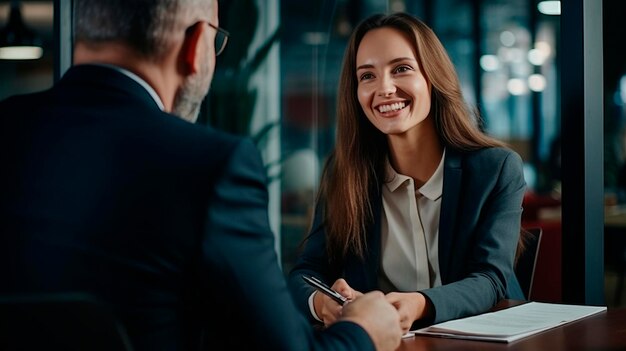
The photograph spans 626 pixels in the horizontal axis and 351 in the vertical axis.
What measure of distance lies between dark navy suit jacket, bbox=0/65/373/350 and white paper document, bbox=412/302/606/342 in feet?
1.76

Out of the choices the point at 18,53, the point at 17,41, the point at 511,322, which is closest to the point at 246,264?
the point at 511,322

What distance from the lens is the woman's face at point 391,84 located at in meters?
2.52

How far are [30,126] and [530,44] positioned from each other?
13.1 metres

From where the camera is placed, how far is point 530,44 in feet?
44.8

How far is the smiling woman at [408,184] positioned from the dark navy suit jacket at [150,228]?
39.5 inches

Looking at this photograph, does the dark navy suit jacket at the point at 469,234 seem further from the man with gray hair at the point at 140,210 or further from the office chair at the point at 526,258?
the man with gray hair at the point at 140,210

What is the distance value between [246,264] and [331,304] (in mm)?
885

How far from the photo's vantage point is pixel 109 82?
131cm

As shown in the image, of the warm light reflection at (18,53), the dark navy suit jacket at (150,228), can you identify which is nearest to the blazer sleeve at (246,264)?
the dark navy suit jacket at (150,228)

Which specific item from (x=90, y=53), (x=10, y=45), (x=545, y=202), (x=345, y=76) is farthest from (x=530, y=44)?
(x=90, y=53)

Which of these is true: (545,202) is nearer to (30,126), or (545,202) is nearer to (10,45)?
(10,45)

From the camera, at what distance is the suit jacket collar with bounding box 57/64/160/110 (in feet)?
4.28

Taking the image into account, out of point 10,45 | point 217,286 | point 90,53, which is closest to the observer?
point 217,286

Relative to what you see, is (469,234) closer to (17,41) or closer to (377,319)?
(377,319)
